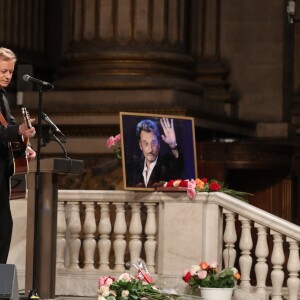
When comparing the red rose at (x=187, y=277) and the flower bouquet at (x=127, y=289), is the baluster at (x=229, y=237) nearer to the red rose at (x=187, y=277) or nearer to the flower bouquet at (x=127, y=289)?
the red rose at (x=187, y=277)

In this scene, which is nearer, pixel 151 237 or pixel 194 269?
pixel 194 269

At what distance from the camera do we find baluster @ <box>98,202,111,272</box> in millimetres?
14000

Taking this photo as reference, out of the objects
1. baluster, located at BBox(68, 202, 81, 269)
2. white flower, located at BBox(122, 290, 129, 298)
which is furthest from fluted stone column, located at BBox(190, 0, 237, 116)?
white flower, located at BBox(122, 290, 129, 298)

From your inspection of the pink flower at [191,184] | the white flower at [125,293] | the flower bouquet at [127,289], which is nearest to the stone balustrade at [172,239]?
the pink flower at [191,184]

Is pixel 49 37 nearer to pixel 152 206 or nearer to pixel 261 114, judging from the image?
pixel 261 114

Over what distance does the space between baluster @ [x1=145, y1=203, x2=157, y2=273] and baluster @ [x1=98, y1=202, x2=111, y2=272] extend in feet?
1.23

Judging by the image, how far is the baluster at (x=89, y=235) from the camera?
14.0 meters

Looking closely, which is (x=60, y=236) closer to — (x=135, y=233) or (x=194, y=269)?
(x=135, y=233)

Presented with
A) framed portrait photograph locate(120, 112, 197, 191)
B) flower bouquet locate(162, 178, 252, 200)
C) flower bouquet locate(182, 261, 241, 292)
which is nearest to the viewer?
flower bouquet locate(182, 261, 241, 292)

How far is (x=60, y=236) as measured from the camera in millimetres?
14078

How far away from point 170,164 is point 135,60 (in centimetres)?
403

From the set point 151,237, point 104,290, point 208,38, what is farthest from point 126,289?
point 208,38

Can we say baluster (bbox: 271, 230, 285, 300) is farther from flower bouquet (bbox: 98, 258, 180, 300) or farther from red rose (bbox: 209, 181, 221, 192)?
flower bouquet (bbox: 98, 258, 180, 300)

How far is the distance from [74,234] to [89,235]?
0.14 metres
